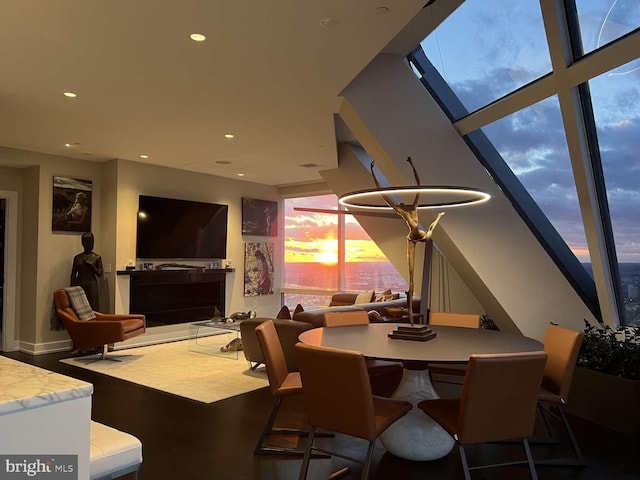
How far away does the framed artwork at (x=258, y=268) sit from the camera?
357 inches

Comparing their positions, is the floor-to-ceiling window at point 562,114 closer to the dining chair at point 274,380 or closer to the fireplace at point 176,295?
the dining chair at point 274,380

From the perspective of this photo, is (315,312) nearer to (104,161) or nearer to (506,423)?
(506,423)

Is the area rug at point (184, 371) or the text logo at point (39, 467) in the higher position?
the text logo at point (39, 467)

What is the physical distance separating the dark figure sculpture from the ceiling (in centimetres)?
146

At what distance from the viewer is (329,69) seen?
370 centimetres

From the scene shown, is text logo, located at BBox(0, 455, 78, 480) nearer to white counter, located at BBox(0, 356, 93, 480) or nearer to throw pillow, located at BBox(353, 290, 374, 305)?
white counter, located at BBox(0, 356, 93, 480)

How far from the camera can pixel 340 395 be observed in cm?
252

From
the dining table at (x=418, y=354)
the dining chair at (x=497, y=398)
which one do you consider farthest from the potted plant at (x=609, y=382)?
the dining chair at (x=497, y=398)

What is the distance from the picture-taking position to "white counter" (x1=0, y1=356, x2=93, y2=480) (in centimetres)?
117

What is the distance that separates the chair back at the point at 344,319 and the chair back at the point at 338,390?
1.71 metres

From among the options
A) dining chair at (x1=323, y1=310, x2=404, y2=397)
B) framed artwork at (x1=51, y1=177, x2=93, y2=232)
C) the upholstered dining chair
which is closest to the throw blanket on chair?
the upholstered dining chair

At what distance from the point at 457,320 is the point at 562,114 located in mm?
1960

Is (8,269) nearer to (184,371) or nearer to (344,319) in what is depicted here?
(184,371)

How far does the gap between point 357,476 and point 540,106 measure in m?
3.25
